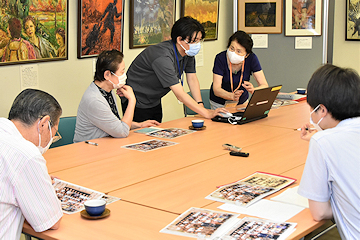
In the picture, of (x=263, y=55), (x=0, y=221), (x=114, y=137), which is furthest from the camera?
(x=263, y=55)

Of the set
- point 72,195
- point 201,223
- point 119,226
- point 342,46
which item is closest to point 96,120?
point 72,195

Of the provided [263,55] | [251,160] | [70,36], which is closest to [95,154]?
[251,160]

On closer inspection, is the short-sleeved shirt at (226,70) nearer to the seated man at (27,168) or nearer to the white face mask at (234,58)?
the white face mask at (234,58)

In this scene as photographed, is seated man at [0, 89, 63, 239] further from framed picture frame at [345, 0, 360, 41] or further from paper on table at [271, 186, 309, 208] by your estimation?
framed picture frame at [345, 0, 360, 41]

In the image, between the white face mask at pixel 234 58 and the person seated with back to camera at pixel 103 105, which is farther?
the white face mask at pixel 234 58

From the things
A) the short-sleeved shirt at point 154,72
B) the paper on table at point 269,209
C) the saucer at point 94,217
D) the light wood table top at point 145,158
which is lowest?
the saucer at point 94,217

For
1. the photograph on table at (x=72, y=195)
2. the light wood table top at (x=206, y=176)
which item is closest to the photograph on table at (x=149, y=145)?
the light wood table top at (x=206, y=176)

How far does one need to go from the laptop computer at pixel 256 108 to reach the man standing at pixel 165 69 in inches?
6.0

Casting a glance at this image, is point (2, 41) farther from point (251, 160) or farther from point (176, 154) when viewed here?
point (251, 160)

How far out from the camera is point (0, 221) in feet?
4.77

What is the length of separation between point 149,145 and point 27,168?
1319 millimetres

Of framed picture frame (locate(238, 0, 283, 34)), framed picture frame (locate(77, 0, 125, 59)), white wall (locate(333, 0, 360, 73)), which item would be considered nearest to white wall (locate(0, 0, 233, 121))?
framed picture frame (locate(77, 0, 125, 59))

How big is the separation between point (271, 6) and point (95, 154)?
383 cm

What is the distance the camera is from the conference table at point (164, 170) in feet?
5.22
